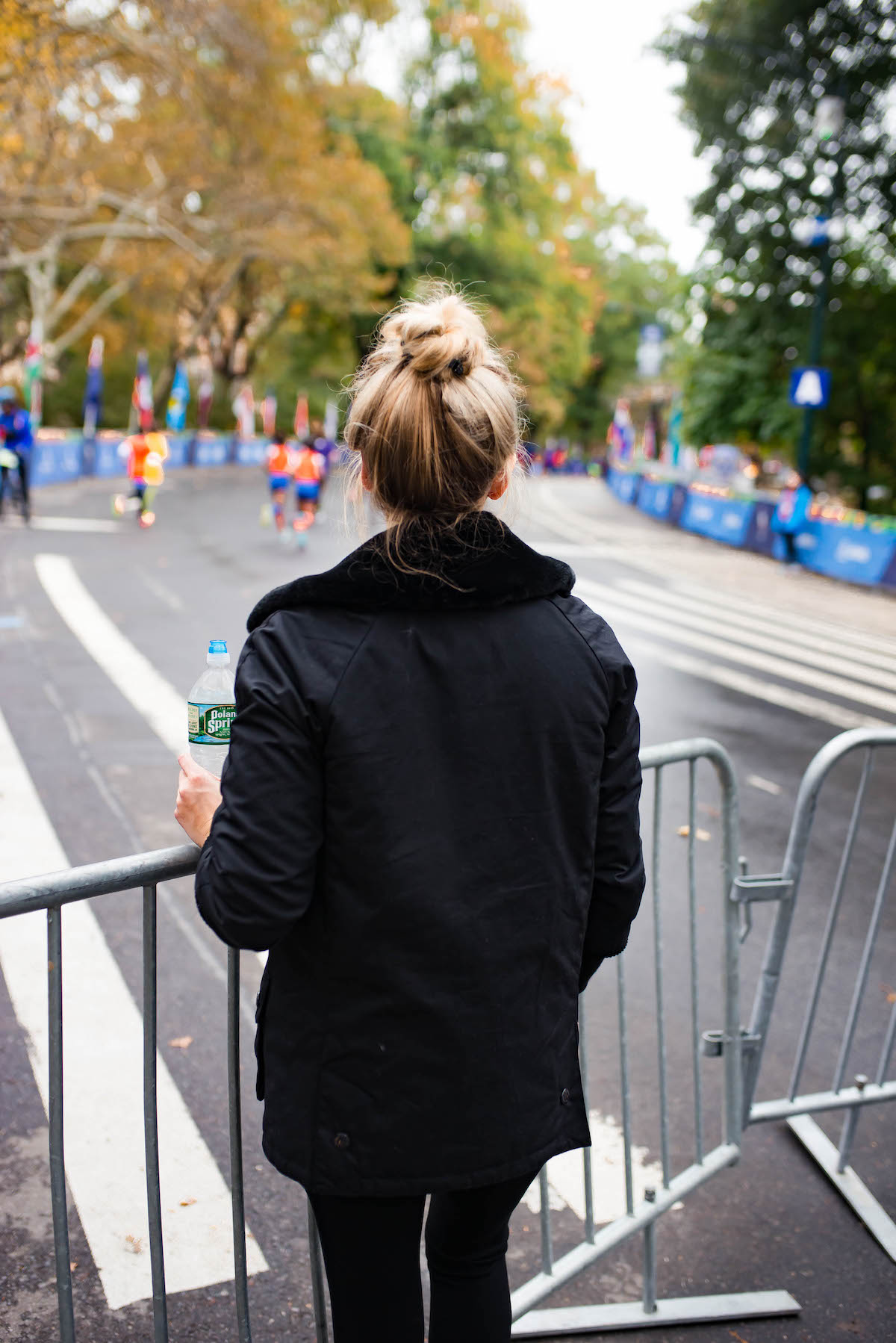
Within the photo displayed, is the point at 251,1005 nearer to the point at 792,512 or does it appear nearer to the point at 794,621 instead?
the point at 794,621

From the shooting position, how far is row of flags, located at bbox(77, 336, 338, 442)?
31.1 meters

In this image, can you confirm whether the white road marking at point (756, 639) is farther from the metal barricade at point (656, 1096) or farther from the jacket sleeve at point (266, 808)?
the jacket sleeve at point (266, 808)

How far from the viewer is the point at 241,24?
21.6 meters

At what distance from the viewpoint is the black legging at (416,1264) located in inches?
76.3

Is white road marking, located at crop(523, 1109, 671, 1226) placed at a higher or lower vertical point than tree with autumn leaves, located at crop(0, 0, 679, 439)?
lower

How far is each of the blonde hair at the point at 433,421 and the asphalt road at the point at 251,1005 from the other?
0.13 m

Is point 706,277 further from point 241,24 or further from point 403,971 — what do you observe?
point 403,971

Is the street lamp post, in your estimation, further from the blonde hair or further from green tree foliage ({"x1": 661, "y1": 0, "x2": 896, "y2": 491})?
the blonde hair

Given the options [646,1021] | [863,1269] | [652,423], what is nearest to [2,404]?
[646,1021]

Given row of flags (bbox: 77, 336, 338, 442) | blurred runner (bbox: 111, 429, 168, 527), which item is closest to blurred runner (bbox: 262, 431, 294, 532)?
row of flags (bbox: 77, 336, 338, 442)

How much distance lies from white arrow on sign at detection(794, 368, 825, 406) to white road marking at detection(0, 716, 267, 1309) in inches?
766

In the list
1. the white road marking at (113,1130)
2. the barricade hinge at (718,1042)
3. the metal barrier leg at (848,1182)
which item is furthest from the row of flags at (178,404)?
the barricade hinge at (718,1042)

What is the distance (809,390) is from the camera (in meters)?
22.2

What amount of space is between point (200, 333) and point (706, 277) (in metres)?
20.6
